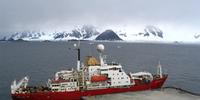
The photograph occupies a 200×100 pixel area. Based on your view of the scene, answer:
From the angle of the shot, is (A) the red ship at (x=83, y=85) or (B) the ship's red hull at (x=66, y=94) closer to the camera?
(B) the ship's red hull at (x=66, y=94)

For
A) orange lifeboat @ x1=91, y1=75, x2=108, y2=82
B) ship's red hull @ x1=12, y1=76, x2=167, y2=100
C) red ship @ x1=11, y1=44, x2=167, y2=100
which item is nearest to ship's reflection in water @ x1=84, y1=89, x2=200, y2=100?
ship's red hull @ x1=12, y1=76, x2=167, y2=100

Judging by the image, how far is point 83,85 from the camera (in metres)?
58.9

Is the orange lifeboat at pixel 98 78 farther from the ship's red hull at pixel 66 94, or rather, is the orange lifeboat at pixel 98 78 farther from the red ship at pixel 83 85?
the ship's red hull at pixel 66 94

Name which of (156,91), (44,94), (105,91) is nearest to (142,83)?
(156,91)

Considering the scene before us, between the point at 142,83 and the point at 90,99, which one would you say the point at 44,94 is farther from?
the point at 142,83

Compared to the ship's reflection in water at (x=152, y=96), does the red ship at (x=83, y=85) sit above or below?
above

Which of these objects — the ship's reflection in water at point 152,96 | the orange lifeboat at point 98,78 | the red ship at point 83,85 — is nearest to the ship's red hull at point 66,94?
the red ship at point 83,85

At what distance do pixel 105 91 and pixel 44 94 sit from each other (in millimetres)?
10534

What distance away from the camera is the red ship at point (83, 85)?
5722cm

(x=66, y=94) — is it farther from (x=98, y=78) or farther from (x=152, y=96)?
(x=152, y=96)

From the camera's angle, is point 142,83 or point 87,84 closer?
point 87,84

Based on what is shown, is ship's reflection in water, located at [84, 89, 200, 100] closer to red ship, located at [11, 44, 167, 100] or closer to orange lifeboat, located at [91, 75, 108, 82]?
red ship, located at [11, 44, 167, 100]

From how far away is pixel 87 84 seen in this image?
59125 millimetres

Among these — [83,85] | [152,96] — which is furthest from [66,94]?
[152,96]
